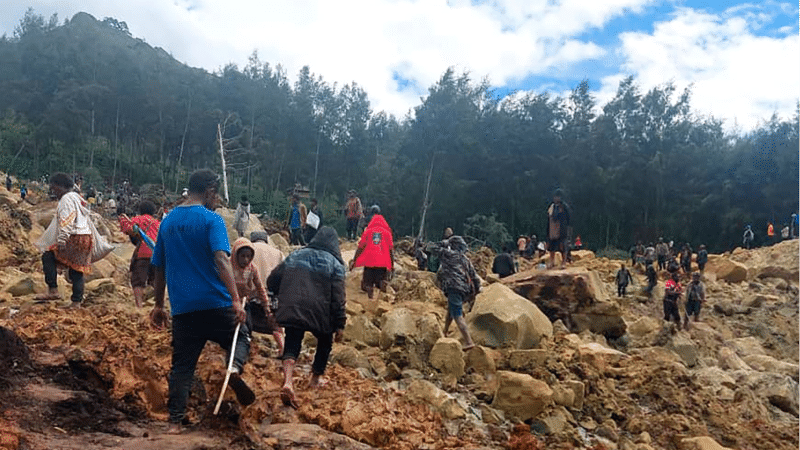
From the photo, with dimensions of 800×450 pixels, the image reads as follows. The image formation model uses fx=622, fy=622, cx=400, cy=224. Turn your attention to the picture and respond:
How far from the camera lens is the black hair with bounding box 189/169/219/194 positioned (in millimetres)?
3588

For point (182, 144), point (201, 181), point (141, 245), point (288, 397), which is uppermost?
point (182, 144)

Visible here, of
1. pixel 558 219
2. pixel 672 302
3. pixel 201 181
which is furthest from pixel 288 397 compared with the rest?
pixel 672 302

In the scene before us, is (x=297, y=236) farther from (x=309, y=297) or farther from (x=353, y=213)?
(x=309, y=297)

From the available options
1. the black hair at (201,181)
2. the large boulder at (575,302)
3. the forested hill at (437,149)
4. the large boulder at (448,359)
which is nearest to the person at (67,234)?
the black hair at (201,181)

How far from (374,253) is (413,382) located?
3.29 m

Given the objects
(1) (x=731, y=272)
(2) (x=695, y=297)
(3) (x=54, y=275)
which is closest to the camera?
(3) (x=54, y=275)

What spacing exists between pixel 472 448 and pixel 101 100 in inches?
1895

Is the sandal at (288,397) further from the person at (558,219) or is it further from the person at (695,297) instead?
the person at (695,297)

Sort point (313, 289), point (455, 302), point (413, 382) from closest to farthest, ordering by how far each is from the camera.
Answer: point (313, 289), point (413, 382), point (455, 302)

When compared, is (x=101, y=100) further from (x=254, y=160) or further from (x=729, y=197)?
(x=729, y=197)

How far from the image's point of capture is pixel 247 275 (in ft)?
15.3

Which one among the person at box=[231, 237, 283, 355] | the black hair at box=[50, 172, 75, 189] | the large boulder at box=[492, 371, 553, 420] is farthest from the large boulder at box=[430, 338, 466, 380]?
the black hair at box=[50, 172, 75, 189]

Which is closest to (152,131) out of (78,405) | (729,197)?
(729,197)

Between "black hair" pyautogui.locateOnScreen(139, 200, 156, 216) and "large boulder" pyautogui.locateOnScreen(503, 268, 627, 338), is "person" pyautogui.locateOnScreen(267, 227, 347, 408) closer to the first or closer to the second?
"black hair" pyautogui.locateOnScreen(139, 200, 156, 216)
